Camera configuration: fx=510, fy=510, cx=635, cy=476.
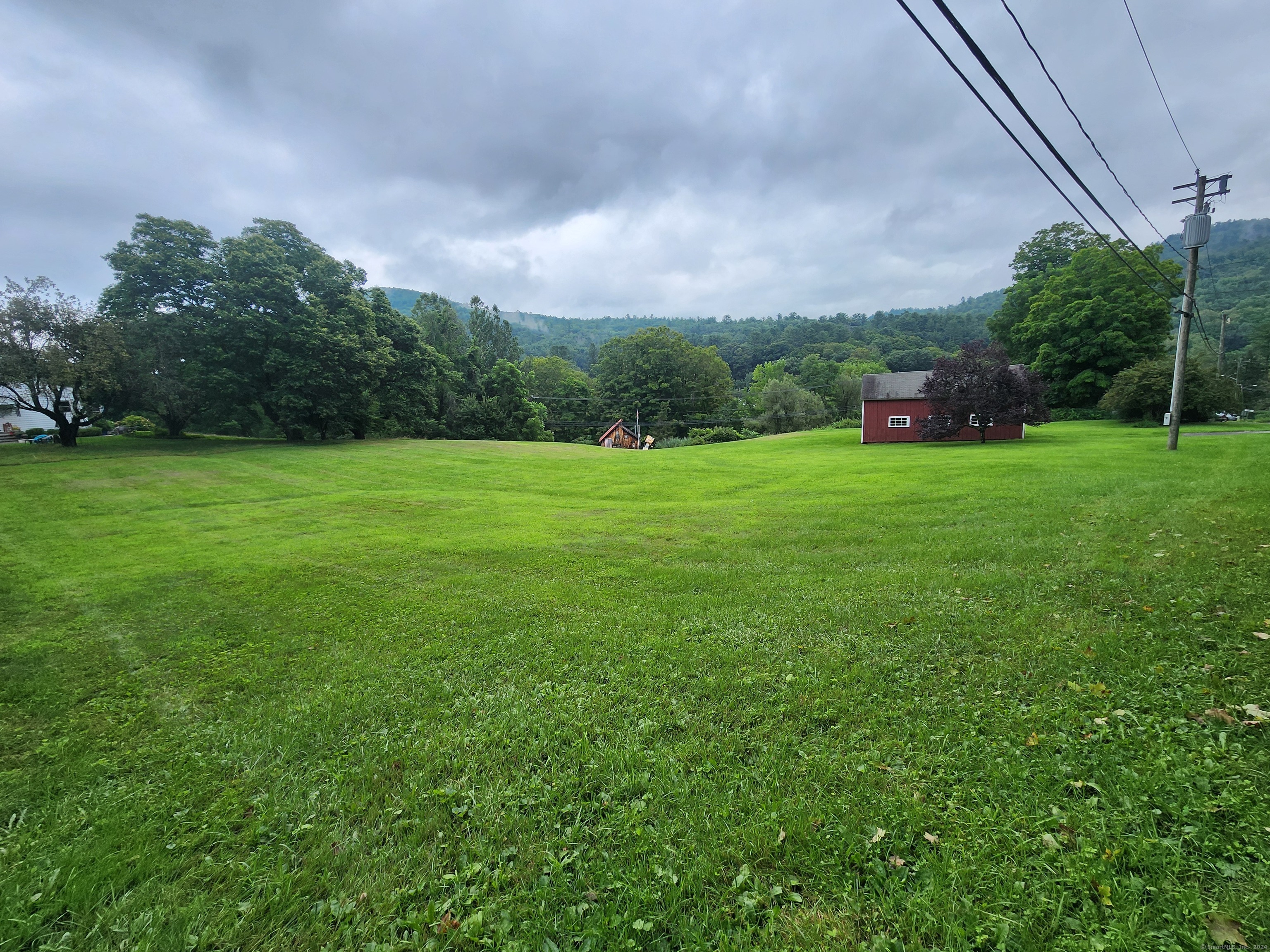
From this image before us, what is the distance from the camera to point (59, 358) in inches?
954

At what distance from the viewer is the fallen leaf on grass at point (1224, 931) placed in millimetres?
2115

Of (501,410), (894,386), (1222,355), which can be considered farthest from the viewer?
(501,410)

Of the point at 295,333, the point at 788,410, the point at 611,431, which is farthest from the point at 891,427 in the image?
the point at 295,333

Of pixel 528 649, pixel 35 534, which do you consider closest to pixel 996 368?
pixel 528 649

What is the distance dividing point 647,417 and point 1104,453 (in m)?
53.6

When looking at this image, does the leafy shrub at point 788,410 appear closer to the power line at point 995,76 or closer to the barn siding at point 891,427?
the barn siding at point 891,427

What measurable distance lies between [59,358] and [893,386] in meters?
47.1

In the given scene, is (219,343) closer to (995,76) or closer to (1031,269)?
(995,76)

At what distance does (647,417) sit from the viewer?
70.2 metres

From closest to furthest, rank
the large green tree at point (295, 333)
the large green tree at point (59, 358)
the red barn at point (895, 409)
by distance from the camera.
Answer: the large green tree at point (59, 358), the large green tree at point (295, 333), the red barn at point (895, 409)

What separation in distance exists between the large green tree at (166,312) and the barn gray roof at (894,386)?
41.6m

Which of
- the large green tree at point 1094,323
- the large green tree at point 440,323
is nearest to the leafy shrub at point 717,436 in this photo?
the large green tree at point 1094,323

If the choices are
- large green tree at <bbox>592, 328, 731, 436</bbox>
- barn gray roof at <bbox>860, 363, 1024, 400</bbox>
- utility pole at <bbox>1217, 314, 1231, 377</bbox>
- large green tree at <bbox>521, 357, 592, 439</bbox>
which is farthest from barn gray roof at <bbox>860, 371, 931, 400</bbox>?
large green tree at <bbox>521, 357, 592, 439</bbox>

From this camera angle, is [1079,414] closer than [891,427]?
No
